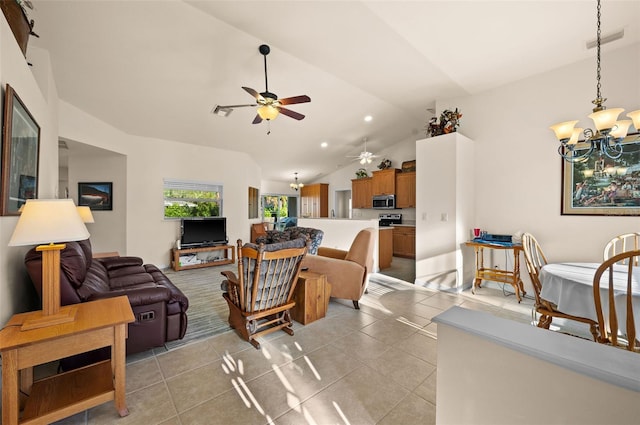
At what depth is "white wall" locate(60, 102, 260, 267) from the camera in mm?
4562

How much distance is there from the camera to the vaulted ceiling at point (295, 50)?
8.87ft

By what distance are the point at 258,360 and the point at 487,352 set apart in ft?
6.27

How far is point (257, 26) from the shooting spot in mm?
3102

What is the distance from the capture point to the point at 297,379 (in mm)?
1964

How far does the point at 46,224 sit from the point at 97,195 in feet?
15.3

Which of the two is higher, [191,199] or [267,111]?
[267,111]

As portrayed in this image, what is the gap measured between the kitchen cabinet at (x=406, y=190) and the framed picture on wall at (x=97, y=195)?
21.6 ft

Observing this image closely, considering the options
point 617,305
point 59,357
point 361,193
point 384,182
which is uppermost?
point 384,182

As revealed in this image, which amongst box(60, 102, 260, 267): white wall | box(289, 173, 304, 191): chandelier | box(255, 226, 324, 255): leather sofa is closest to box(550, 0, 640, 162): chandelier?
box(255, 226, 324, 255): leather sofa

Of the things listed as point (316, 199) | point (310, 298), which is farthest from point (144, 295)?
point (316, 199)

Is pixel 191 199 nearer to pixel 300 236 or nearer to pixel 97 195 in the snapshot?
pixel 97 195

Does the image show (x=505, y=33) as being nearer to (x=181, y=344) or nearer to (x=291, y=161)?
(x=181, y=344)

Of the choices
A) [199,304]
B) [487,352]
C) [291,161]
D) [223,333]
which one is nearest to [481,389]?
[487,352]

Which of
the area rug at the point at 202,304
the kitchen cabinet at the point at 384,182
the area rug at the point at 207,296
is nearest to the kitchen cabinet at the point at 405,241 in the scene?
the kitchen cabinet at the point at 384,182
